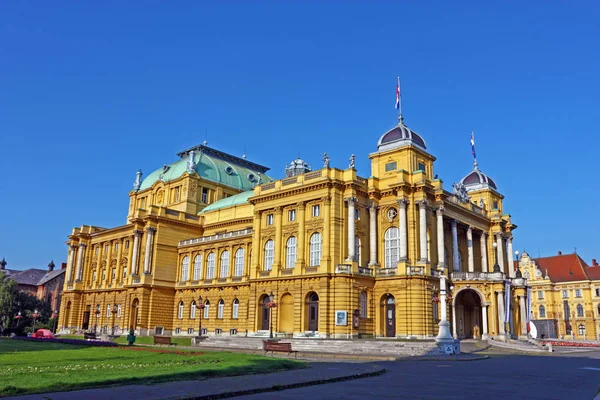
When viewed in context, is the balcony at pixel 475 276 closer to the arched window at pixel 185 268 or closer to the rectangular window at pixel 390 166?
the rectangular window at pixel 390 166

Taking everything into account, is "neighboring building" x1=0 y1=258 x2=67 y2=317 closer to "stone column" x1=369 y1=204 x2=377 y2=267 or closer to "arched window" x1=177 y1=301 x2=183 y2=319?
"arched window" x1=177 y1=301 x2=183 y2=319

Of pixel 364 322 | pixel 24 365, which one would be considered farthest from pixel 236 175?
pixel 24 365

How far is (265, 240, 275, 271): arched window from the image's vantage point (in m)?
54.3

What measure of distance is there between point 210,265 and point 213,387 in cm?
5014

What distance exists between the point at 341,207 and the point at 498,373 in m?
28.4

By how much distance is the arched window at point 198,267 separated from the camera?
65.8 m

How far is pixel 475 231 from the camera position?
202 ft

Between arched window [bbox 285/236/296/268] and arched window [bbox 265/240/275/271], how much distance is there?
6.83 feet

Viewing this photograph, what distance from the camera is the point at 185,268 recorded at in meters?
67.6

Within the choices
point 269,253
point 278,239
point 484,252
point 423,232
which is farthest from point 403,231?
point 484,252

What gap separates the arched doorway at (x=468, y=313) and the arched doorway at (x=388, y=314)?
30.3ft

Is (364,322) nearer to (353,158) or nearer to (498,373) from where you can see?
(353,158)

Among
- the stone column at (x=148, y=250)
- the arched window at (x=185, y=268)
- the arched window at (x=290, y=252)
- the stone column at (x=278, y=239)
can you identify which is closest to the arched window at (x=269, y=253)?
the stone column at (x=278, y=239)

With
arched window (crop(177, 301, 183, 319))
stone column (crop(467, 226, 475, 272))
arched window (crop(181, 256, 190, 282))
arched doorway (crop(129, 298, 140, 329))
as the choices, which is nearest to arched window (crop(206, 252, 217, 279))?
arched window (crop(181, 256, 190, 282))
